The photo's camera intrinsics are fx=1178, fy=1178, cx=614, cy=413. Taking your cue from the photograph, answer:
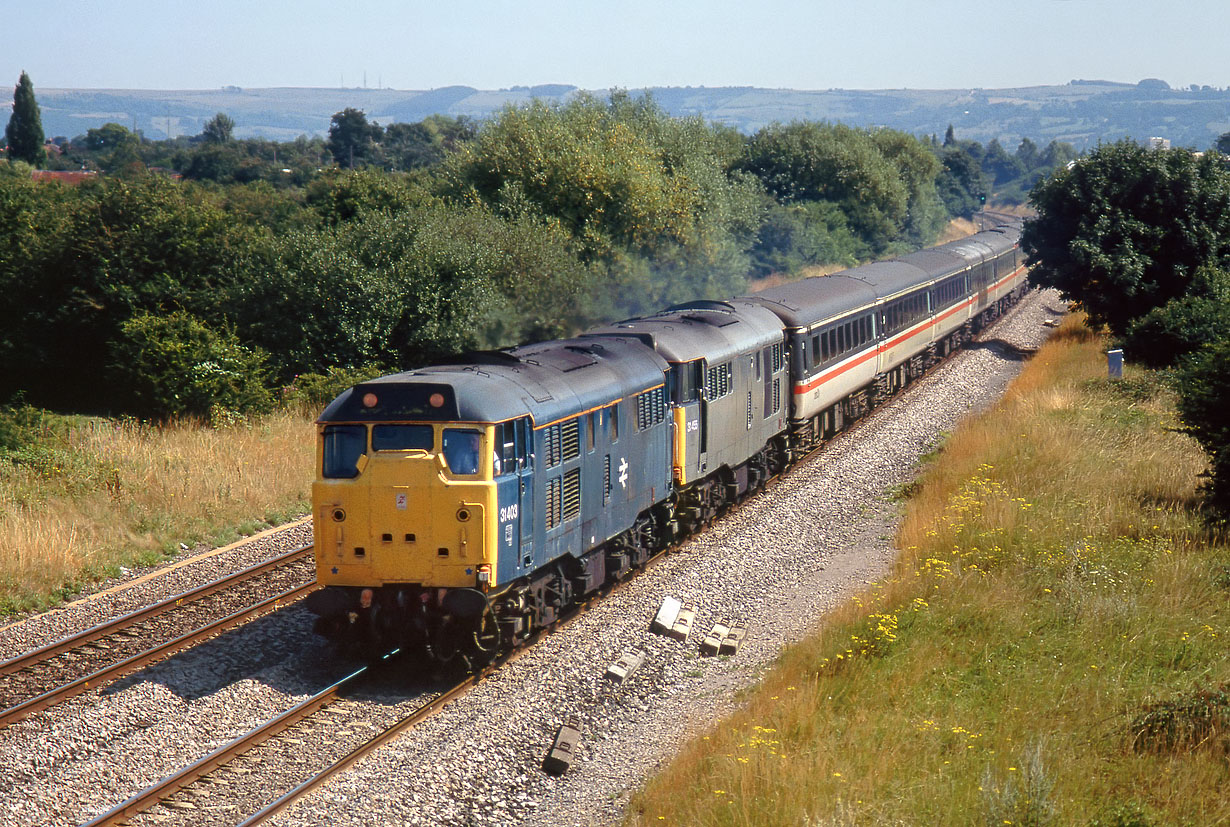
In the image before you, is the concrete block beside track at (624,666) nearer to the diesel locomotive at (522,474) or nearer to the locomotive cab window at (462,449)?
the diesel locomotive at (522,474)

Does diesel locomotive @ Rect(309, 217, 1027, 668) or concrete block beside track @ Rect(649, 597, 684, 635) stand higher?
diesel locomotive @ Rect(309, 217, 1027, 668)

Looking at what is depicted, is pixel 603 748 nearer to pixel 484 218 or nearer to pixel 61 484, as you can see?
pixel 61 484

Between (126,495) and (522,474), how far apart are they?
393 inches

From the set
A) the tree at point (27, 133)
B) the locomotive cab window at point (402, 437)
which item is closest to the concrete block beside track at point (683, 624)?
the locomotive cab window at point (402, 437)

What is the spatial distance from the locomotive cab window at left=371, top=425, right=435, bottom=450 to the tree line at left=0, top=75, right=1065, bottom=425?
54.0 ft

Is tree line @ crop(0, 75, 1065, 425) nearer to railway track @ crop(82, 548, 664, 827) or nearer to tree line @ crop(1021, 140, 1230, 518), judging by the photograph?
tree line @ crop(1021, 140, 1230, 518)

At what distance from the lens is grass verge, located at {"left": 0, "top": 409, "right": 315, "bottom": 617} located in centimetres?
1594

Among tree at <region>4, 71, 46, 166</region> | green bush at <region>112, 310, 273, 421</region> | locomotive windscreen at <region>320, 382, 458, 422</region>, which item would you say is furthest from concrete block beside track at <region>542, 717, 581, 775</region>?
tree at <region>4, 71, 46, 166</region>

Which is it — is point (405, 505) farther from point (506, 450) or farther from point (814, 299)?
point (814, 299)

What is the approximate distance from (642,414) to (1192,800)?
904 centimetres

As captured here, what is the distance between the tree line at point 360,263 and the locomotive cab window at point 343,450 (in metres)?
16.1

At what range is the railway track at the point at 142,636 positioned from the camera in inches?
478

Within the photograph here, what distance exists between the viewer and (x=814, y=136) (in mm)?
72188

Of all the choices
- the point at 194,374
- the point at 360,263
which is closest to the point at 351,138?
the point at 360,263
